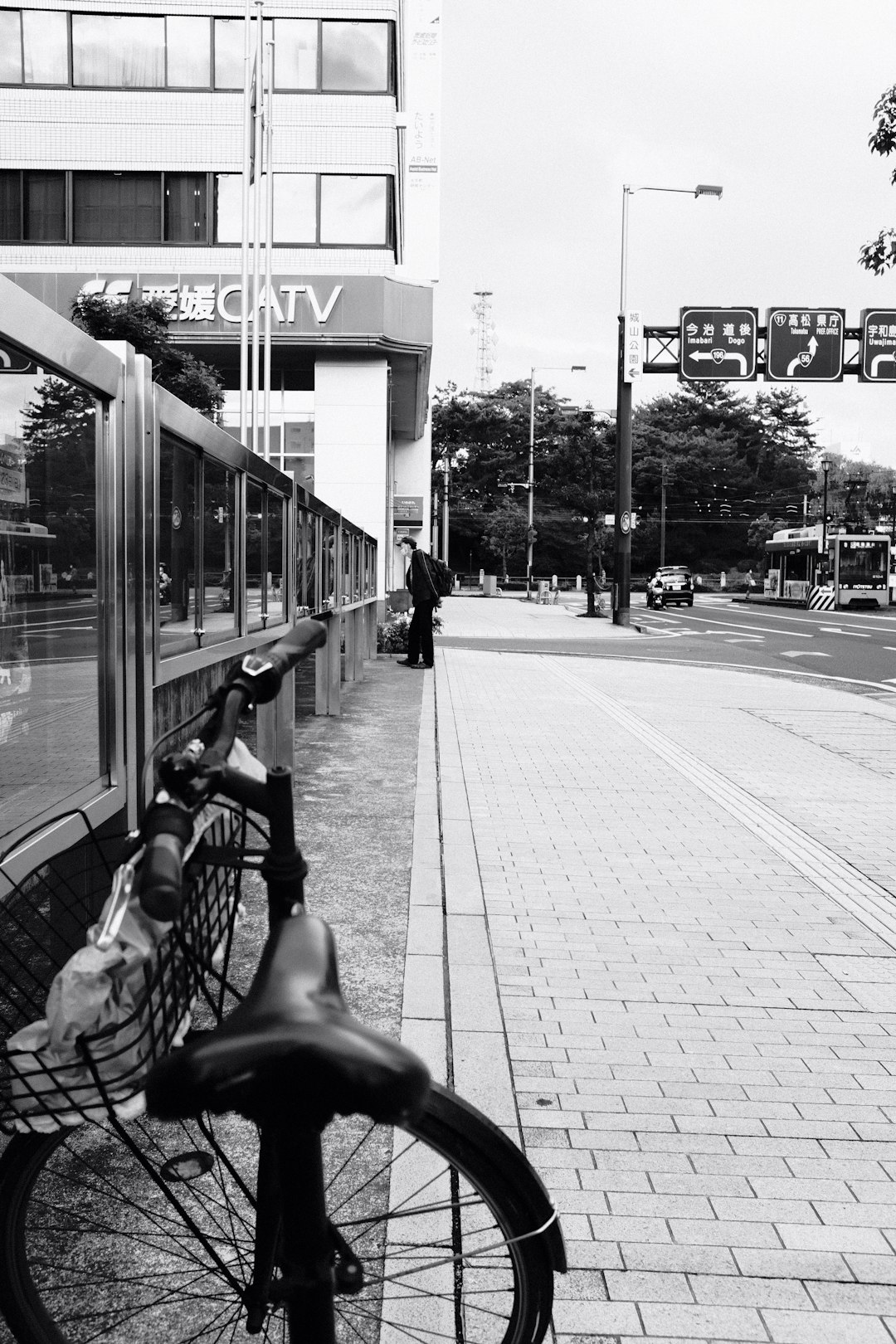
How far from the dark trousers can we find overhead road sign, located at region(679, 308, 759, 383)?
548 inches

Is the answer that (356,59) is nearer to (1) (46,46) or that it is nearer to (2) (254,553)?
(1) (46,46)

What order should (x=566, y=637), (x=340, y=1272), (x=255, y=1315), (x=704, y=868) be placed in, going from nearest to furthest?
(x=340, y=1272) → (x=255, y=1315) → (x=704, y=868) → (x=566, y=637)

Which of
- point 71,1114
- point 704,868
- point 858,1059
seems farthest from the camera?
point 704,868

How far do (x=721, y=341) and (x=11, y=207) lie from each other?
15.2 meters

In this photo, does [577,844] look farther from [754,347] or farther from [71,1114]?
[754,347]

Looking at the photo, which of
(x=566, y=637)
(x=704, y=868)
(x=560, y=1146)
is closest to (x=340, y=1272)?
(x=560, y=1146)

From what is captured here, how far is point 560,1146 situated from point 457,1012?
2.96 ft

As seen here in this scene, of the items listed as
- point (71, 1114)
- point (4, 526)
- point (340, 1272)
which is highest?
point (4, 526)

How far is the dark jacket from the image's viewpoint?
1630 centimetres

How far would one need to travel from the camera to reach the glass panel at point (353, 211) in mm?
26828

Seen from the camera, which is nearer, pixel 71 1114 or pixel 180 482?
pixel 71 1114

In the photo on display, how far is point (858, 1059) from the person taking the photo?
12.4ft

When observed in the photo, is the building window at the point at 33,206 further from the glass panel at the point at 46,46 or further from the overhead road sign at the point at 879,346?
the overhead road sign at the point at 879,346

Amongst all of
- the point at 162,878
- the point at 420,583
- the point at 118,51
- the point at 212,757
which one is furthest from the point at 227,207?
the point at 162,878
